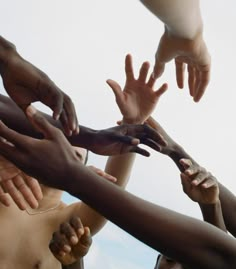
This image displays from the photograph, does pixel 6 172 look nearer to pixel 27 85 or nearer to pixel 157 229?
pixel 27 85

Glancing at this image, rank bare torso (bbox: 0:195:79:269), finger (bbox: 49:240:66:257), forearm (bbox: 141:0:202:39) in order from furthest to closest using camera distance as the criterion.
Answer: bare torso (bbox: 0:195:79:269) < finger (bbox: 49:240:66:257) < forearm (bbox: 141:0:202:39)

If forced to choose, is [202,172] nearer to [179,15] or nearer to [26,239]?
[179,15]

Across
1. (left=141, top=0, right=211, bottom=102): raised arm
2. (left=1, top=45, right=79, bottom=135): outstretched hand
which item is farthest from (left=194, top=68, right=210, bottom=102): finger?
Answer: (left=1, top=45, right=79, bottom=135): outstretched hand

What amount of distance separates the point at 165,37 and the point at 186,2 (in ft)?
0.60

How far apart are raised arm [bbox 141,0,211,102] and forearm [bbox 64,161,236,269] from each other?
0.33 meters

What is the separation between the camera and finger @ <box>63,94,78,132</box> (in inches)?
38.7

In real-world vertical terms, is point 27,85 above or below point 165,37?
below

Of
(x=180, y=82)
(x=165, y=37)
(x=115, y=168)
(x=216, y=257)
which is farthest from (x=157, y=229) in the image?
(x=115, y=168)

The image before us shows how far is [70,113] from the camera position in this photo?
998mm

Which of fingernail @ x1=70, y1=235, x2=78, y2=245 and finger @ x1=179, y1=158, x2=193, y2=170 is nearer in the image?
finger @ x1=179, y1=158, x2=193, y2=170

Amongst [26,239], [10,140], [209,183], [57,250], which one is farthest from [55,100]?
[26,239]

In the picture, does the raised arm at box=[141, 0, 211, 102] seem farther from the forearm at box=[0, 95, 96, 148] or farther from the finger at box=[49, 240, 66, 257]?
the finger at box=[49, 240, 66, 257]

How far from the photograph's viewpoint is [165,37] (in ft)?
3.66

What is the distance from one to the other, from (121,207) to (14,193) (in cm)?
34
